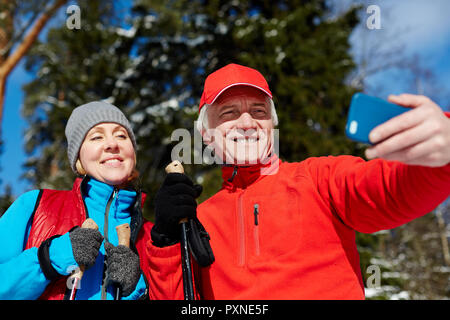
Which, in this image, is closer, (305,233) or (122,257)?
(305,233)

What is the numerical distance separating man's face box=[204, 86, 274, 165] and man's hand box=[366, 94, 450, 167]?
81 cm

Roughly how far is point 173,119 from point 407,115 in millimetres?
6752

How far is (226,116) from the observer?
1749 mm

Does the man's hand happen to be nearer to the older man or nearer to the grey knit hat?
the older man

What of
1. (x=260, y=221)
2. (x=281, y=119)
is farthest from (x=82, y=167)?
(x=281, y=119)

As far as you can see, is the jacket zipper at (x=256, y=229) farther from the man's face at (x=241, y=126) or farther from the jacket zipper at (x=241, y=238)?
the man's face at (x=241, y=126)

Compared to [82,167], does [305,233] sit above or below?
→ below

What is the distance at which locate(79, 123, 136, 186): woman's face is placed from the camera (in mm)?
1852

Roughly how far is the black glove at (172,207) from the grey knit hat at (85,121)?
0.72m

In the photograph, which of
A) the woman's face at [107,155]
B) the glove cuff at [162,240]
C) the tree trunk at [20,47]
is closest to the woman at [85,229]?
the woman's face at [107,155]

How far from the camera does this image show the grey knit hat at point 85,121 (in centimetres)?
198

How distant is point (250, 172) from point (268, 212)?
0.86 ft

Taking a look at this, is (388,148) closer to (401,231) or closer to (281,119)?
(281,119)

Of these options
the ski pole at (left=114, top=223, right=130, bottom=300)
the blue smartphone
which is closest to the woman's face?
the ski pole at (left=114, top=223, right=130, bottom=300)
